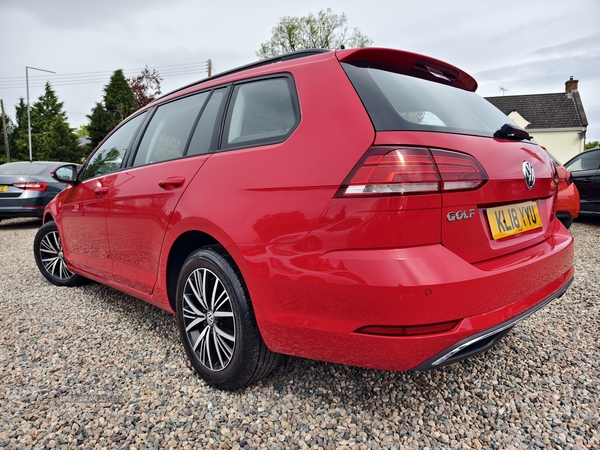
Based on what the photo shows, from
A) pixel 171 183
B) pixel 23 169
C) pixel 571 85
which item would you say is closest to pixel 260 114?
pixel 171 183

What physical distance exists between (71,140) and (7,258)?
39.2m

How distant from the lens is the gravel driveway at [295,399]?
1734mm

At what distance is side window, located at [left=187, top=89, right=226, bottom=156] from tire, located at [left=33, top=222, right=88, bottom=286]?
255 centimetres

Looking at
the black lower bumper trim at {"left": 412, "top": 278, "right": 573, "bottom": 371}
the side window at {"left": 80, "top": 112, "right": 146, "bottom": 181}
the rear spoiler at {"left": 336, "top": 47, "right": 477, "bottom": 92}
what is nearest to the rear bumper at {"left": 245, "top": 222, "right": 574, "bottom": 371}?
the black lower bumper trim at {"left": 412, "top": 278, "right": 573, "bottom": 371}

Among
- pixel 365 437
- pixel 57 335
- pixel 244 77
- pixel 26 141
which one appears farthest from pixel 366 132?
pixel 26 141

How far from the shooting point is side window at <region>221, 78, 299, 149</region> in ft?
6.07

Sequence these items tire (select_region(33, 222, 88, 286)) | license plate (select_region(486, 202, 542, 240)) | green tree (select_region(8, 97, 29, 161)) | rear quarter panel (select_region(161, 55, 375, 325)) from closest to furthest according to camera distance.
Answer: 1. rear quarter panel (select_region(161, 55, 375, 325))
2. license plate (select_region(486, 202, 542, 240))
3. tire (select_region(33, 222, 88, 286))
4. green tree (select_region(8, 97, 29, 161))

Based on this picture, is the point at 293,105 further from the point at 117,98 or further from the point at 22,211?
the point at 117,98

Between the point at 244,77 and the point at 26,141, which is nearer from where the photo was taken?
the point at 244,77

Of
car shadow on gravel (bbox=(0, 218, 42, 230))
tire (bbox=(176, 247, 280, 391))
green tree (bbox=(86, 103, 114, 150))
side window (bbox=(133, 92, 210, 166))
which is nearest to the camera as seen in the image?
tire (bbox=(176, 247, 280, 391))

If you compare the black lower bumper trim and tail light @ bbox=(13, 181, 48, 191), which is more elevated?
tail light @ bbox=(13, 181, 48, 191)

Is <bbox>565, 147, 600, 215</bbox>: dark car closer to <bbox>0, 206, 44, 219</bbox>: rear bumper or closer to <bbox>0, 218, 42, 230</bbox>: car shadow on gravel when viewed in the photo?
<bbox>0, 206, 44, 219</bbox>: rear bumper

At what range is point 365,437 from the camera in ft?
5.64

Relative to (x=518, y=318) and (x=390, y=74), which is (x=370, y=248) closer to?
(x=518, y=318)
